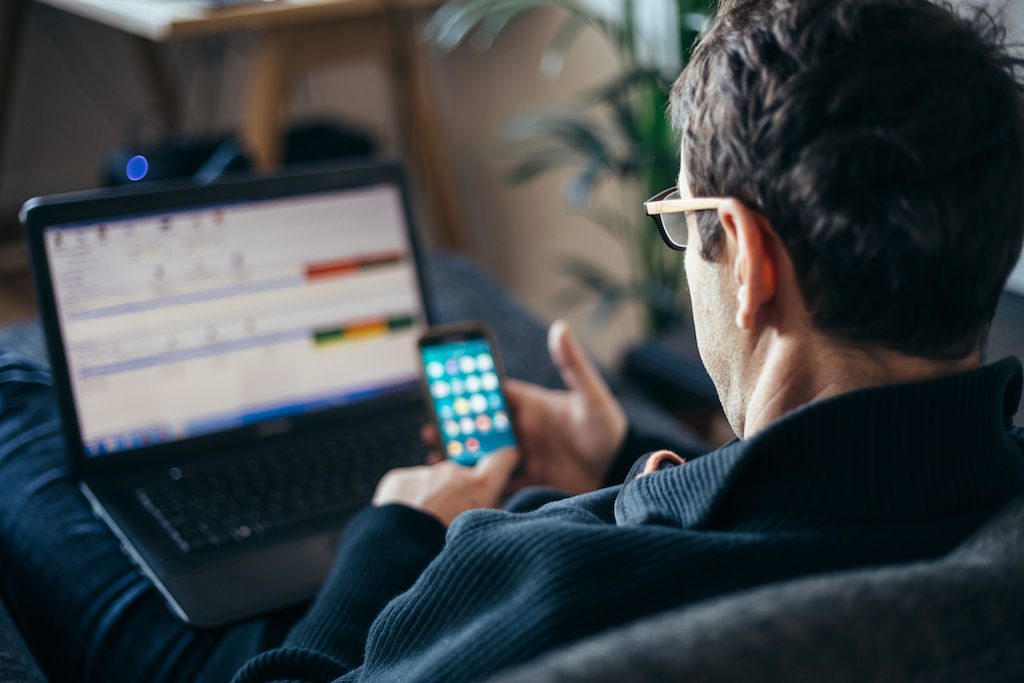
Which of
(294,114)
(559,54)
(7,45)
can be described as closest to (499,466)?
(559,54)

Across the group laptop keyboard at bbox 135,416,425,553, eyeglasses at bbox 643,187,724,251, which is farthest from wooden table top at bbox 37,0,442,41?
eyeglasses at bbox 643,187,724,251

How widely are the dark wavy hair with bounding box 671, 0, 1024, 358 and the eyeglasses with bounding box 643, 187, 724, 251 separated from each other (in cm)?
3

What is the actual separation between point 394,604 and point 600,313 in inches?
55.6

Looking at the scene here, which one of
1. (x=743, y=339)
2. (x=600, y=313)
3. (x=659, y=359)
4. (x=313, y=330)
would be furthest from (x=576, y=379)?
(x=600, y=313)

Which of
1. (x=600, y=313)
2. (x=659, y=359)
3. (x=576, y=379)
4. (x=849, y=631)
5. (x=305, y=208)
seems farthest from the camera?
(x=600, y=313)

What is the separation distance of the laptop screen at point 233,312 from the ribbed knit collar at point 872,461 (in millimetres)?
674

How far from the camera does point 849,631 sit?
1.22 ft

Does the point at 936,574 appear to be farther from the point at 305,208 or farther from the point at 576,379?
the point at 305,208

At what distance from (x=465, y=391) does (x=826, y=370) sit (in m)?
0.53

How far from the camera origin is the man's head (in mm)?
436

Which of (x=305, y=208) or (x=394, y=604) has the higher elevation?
(x=305, y=208)

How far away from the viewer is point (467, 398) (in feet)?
3.21

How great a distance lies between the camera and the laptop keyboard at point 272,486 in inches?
34.4

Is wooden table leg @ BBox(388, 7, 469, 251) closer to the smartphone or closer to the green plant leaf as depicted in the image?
the green plant leaf
